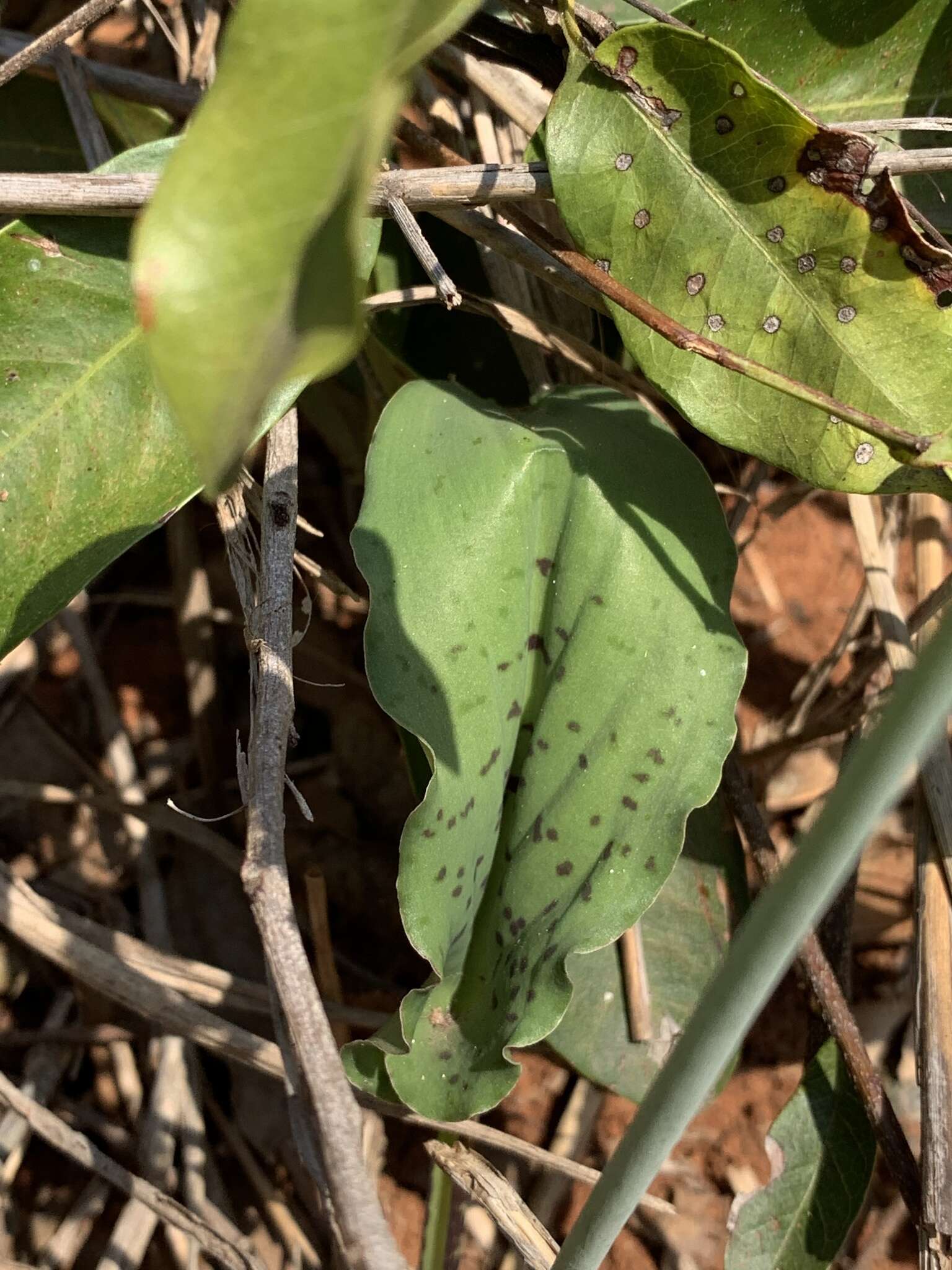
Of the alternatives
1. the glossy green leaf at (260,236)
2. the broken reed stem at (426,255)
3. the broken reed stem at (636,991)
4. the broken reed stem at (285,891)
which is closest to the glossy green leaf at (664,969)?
the broken reed stem at (636,991)

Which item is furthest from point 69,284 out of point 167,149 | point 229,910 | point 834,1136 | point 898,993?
point 898,993

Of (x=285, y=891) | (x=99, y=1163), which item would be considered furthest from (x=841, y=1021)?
(x=99, y=1163)

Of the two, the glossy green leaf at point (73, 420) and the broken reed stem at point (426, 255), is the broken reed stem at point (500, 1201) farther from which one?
the broken reed stem at point (426, 255)

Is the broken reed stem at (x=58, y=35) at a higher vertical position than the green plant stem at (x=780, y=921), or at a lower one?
higher

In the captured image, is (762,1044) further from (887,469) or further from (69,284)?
(69,284)

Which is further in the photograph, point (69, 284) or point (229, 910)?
point (229, 910)

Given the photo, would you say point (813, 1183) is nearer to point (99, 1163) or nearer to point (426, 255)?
point (99, 1163)
